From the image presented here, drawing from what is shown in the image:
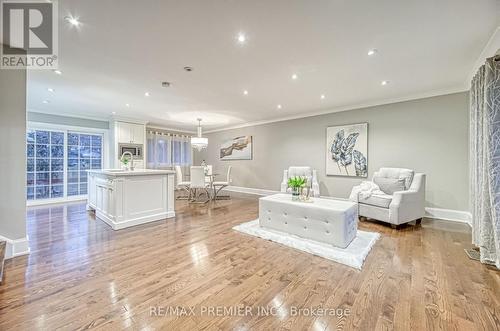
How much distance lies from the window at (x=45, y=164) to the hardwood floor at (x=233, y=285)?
3.44m

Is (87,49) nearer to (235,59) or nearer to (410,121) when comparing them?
(235,59)

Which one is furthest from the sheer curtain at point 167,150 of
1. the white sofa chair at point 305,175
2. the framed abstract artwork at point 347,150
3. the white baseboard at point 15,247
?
the framed abstract artwork at point 347,150

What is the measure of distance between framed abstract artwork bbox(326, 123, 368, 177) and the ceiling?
0.79 m

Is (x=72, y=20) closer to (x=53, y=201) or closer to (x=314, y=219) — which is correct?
(x=314, y=219)

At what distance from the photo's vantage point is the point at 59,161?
615 cm

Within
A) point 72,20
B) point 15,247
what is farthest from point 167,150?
point 72,20

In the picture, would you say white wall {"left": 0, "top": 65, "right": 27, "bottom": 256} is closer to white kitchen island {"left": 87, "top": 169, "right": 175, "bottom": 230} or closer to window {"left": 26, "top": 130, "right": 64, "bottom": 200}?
white kitchen island {"left": 87, "top": 169, "right": 175, "bottom": 230}

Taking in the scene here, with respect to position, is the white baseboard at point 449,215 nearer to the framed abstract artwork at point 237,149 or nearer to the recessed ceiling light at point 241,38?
the recessed ceiling light at point 241,38

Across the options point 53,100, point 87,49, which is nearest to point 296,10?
point 87,49

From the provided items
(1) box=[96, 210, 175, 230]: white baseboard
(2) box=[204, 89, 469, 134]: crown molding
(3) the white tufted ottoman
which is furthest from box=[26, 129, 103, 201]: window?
(3) the white tufted ottoman

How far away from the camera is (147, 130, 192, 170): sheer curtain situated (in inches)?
310

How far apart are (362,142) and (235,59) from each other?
3.75 metres

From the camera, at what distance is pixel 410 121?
15.0ft

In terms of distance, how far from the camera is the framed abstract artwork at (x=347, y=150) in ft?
17.0
